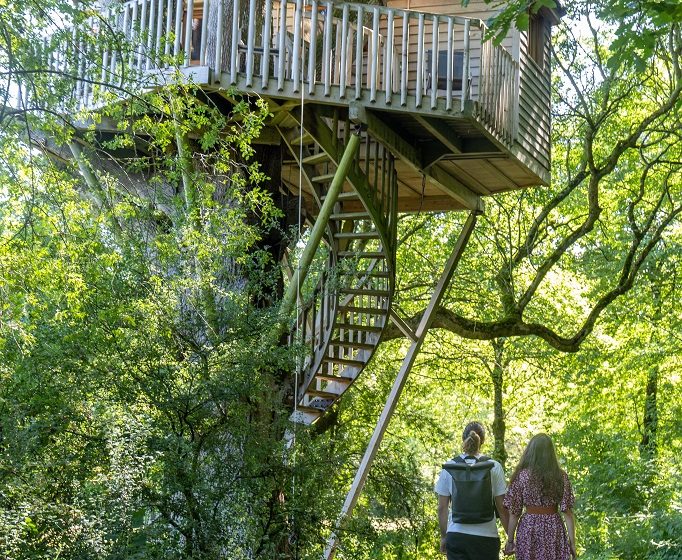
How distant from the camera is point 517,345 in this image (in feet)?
70.0

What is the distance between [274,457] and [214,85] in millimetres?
4493

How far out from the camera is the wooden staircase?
448 inches

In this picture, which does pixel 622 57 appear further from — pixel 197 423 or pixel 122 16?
pixel 122 16

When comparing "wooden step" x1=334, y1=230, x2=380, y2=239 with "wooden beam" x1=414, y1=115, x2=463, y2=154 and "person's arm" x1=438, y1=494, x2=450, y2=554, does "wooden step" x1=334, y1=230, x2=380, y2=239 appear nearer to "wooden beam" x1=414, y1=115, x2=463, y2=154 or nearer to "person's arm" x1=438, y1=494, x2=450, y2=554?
"wooden beam" x1=414, y1=115, x2=463, y2=154

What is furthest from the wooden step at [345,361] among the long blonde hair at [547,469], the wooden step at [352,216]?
the long blonde hair at [547,469]

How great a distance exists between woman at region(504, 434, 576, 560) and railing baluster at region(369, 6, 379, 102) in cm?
417

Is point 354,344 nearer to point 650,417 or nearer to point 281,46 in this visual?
point 281,46

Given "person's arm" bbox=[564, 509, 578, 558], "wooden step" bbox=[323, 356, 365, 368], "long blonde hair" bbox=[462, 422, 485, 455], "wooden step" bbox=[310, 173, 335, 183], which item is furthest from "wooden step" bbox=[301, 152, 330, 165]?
"person's arm" bbox=[564, 509, 578, 558]

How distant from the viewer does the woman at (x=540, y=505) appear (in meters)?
8.02

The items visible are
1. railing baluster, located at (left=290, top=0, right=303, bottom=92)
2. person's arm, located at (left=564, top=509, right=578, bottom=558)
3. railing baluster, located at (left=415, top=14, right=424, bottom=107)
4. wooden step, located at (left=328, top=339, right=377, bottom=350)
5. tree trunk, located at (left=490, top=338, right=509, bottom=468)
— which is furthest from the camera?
tree trunk, located at (left=490, top=338, right=509, bottom=468)

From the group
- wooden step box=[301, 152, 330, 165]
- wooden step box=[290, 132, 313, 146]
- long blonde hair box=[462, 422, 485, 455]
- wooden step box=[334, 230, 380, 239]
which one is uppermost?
wooden step box=[290, 132, 313, 146]

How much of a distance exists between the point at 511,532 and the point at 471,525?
0.31 m

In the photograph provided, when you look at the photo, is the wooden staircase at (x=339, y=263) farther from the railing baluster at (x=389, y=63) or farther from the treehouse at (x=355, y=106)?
the railing baluster at (x=389, y=63)

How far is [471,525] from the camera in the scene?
8203 millimetres
